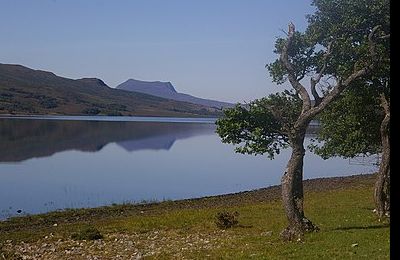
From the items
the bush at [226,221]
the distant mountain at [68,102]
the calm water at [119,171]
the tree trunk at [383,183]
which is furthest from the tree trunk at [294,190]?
the distant mountain at [68,102]

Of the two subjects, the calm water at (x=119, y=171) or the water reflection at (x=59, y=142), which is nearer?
the calm water at (x=119, y=171)

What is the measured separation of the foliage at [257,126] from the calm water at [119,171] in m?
14.4

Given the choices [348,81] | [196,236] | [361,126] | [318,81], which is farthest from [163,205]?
[348,81]

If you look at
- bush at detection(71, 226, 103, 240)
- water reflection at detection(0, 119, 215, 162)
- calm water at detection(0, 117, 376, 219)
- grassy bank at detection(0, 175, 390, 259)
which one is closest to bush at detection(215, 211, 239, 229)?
grassy bank at detection(0, 175, 390, 259)

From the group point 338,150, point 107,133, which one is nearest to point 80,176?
point 338,150

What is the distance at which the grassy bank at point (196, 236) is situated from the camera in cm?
989

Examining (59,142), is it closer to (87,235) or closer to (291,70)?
(87,235)

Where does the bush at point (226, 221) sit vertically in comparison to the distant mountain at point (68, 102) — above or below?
below

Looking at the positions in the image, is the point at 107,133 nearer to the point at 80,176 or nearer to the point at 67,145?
the point at 67,145

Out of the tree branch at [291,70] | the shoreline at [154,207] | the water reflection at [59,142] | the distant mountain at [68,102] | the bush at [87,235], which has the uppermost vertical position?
the distant mountain at [68,102]

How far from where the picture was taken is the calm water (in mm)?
29047

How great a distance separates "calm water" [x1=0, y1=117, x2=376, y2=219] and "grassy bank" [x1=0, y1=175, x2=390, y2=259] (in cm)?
433

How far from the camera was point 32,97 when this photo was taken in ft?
484

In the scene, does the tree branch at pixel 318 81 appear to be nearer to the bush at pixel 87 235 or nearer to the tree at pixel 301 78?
the tree at pixel 301 78
